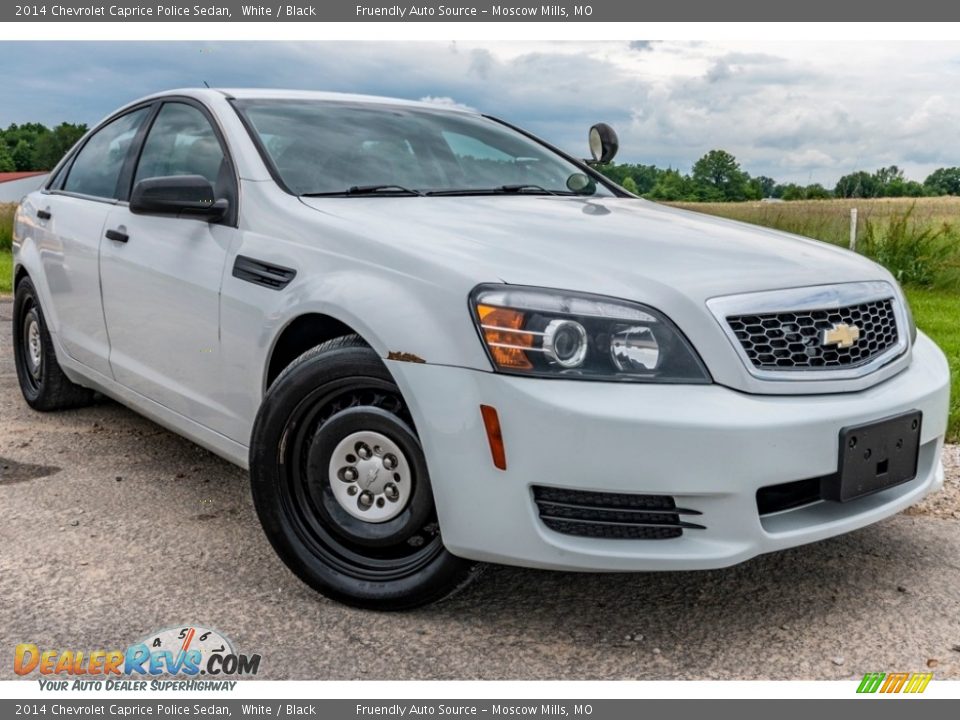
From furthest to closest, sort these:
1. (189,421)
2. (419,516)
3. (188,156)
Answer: (188,156) → (189,421) → (419,516)

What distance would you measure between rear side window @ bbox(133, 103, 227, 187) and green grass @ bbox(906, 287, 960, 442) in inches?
148

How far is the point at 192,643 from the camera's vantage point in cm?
283

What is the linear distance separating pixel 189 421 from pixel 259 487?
806 mm

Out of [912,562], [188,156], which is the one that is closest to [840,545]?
[912,562]

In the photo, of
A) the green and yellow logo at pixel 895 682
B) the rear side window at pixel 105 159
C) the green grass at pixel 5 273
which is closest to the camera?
the green and yellow logo at pixel 895 682

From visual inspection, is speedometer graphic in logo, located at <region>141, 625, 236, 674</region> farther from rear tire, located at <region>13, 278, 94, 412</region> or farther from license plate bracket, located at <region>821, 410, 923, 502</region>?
rear tire, located at <region>13, 278, 94, 412</region>

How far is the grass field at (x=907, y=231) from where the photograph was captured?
1022 cm

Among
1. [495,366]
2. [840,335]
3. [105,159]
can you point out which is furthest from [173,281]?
[840,335]

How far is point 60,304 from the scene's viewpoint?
4867mm

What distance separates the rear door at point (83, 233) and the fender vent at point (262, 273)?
1.29 meters

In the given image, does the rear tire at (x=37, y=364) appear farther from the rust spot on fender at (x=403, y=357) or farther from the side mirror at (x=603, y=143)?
the rust spot on fender at (x=403, y=357)

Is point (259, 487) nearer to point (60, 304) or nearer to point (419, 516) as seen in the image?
point (419, 516)

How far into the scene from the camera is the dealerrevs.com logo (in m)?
2.64

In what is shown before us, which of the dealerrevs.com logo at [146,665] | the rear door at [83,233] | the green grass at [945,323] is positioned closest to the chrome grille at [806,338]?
the dealerrevs.com logo at [146,665]
